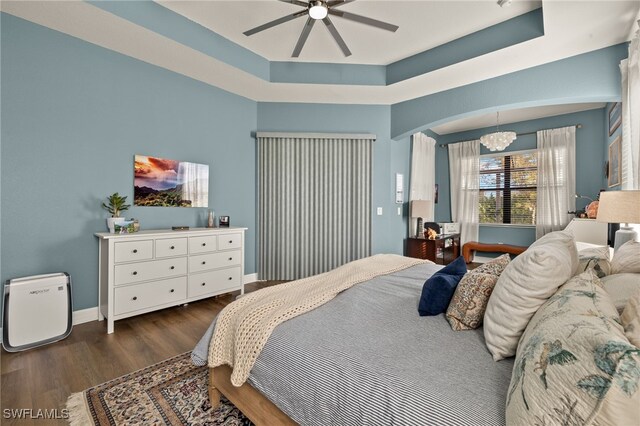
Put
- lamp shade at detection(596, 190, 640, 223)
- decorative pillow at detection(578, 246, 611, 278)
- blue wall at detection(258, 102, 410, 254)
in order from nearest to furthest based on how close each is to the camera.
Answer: decorative pillow at detection(578, 246, 611, 278)
lamp shade at detection(596, 190, 640, 223)
blue wall at detection(258, 102, 410, 254)

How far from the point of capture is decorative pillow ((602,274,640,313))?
936mm

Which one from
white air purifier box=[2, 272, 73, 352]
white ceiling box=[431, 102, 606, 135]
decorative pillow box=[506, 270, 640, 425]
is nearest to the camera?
decorative pillow box=[506, 270, 640, 425]

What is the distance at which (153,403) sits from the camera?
1604 mm

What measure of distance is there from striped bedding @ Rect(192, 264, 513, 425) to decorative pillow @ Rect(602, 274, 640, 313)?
1.32 ft

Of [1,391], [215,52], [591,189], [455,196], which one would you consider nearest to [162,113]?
[215,52]

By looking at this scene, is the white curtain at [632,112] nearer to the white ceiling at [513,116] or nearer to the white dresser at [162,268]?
the white ceiling at [513,116]

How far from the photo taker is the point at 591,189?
455 centimetres

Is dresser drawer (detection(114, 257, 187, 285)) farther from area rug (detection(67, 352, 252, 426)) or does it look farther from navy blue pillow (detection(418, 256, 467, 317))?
navy blue pillow (detection(418, 256, 467, 317))

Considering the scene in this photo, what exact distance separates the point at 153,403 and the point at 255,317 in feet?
2.90

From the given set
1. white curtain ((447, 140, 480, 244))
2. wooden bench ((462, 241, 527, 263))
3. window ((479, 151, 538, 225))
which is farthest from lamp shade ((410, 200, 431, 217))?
window ((479, 151, 538, 225))

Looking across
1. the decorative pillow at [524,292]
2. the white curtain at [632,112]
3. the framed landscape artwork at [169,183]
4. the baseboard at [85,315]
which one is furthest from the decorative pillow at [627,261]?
the baseboard at [85,315]

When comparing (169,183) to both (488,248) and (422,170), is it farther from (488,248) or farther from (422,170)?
(488,248)

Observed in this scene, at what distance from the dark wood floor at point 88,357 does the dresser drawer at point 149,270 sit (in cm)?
43

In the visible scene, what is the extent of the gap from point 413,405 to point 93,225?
319 centimetres
